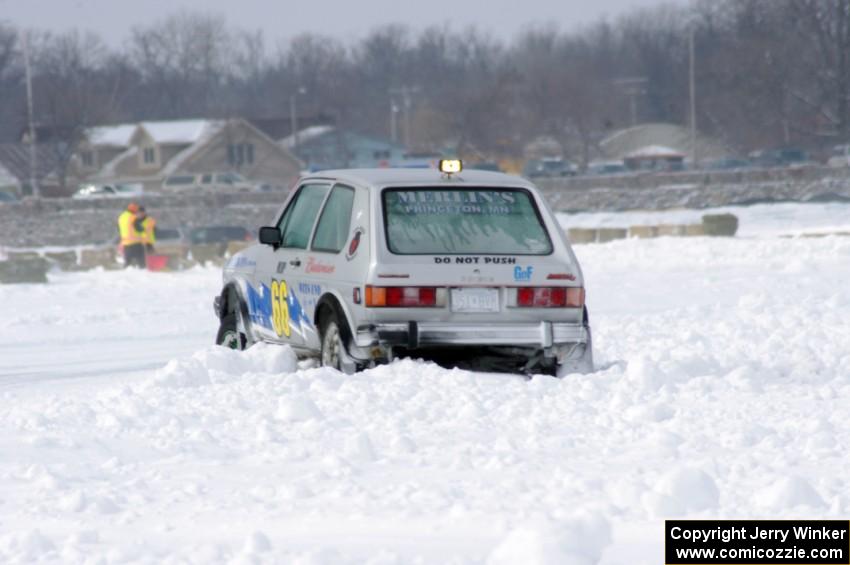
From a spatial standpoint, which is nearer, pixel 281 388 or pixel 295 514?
pixel 295 514

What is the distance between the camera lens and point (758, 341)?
12.4m

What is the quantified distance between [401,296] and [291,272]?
Result: 131 centimetres

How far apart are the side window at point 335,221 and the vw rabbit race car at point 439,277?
1 centimetres

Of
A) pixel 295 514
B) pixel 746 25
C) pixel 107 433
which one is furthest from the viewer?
pixel 746 25

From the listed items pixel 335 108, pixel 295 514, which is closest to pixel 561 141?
pixel 335 108

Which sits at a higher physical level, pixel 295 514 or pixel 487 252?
pixel 487 252

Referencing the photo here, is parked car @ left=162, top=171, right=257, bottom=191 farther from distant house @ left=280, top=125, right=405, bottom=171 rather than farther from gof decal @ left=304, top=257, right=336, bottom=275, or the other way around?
gof decal @ left=304, top=257, right=336, bottom=275

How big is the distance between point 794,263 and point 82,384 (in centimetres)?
1470

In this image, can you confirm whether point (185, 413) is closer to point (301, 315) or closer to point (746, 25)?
point (301, 315)

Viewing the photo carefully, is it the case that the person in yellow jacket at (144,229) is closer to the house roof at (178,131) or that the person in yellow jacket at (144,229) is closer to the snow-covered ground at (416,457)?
the snow-covered ground at (416,457)

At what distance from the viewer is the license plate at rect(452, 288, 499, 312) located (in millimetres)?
9367

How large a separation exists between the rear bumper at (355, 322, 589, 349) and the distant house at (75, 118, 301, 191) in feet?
291

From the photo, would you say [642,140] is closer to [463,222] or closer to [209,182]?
[209,182]

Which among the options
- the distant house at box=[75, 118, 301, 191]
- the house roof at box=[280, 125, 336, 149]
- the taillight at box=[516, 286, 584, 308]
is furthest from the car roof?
the house roof at box=[280, 125, 336, 149]
